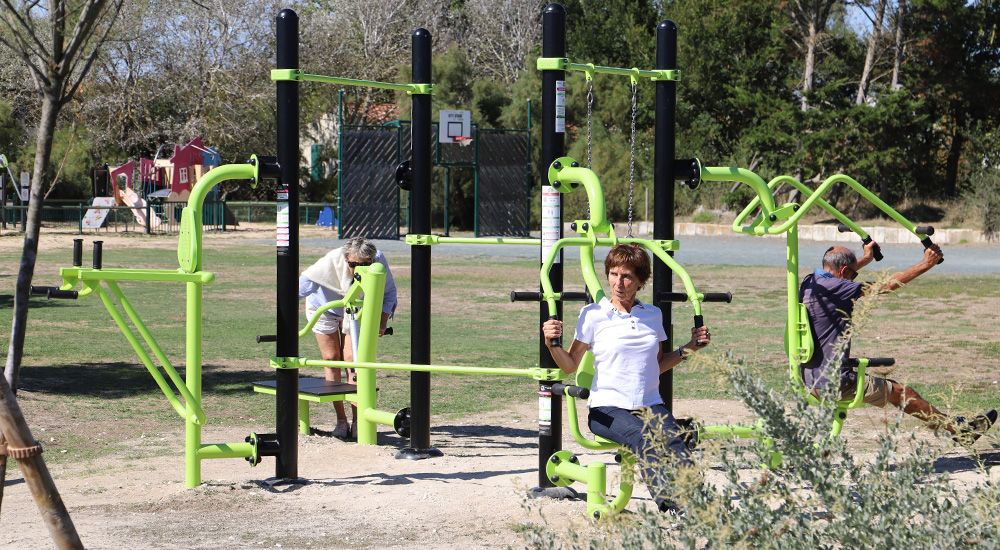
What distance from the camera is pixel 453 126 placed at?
32.5 m

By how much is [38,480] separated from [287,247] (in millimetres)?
3252

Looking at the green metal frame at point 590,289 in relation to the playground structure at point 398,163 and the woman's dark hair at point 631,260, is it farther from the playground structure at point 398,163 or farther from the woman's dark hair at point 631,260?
the playground structure at point 398,163

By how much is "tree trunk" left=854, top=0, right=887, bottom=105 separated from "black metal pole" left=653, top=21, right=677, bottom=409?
34.7m

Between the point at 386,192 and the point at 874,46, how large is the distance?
1801 centimetres

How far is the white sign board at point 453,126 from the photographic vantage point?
31938 millimetres

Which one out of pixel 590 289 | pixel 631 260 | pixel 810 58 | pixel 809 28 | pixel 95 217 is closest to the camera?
pixel 631 260

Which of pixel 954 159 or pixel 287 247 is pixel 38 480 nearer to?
pixel 287 247

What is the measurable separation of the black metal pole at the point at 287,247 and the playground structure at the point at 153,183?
34.4 m

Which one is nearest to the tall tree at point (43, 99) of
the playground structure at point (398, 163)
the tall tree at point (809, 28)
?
the playground structure at point (398, 163)

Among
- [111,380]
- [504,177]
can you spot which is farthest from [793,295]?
[504,177]

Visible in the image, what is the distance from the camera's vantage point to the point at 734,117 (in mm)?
45031

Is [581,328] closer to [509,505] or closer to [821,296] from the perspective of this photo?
[509,505]

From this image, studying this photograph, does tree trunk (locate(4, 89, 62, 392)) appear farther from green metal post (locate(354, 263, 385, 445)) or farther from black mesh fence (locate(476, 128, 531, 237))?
black mesh fence (locate(476, 128, 531, 237))

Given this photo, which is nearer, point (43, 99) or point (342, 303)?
point (43, 99)
